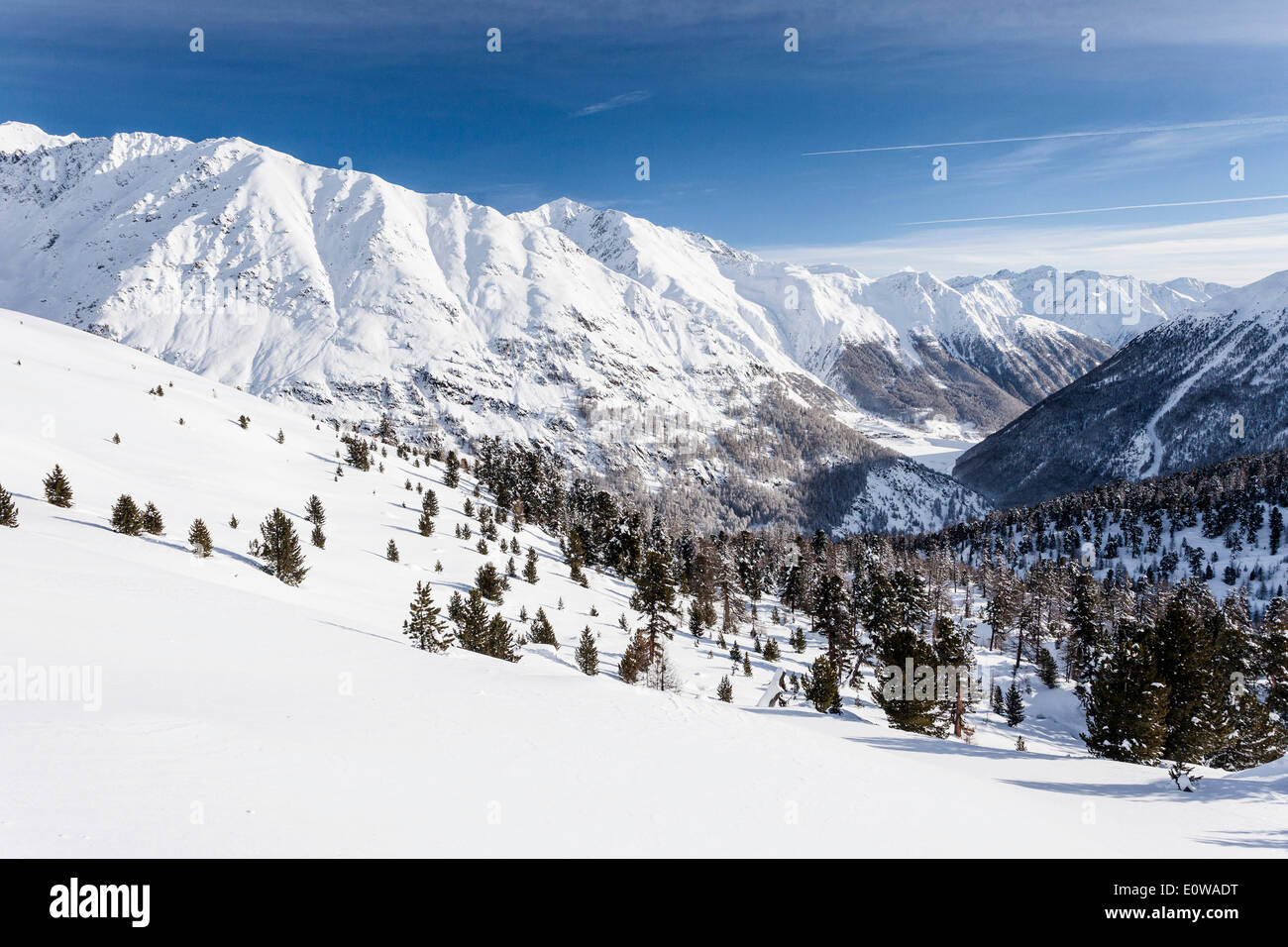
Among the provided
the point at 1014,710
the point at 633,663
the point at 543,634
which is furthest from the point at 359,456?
the point at 1014,710

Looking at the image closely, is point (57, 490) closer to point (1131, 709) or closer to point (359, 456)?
point (359, 456)

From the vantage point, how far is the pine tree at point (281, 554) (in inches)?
1168

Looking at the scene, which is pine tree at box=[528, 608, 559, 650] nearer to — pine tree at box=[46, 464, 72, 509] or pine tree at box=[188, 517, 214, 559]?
pine tree at box=[188, 517, 214, 559]

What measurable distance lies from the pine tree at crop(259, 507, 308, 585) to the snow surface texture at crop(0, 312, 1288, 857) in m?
1.16

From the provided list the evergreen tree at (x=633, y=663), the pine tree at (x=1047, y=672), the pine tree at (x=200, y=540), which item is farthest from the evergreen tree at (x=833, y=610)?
the pine tree at (x=200, y=540)

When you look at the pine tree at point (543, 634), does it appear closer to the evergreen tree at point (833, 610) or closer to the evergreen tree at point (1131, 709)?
the evergreen tree at point (833, 610)

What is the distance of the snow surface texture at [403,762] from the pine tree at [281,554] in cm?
116

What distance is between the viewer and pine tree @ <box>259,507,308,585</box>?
2967 cm

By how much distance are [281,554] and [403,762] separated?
2377cm

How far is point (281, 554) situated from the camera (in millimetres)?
29672
